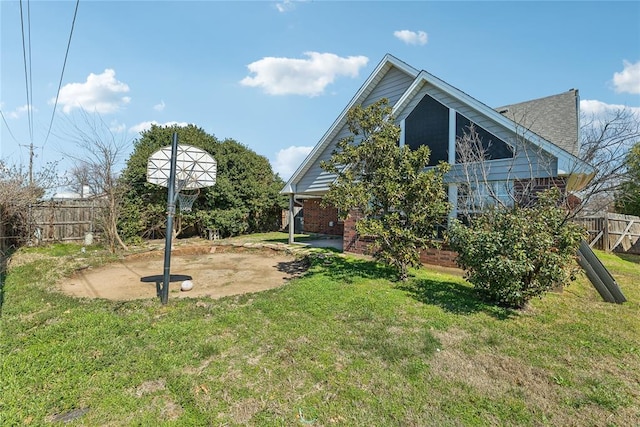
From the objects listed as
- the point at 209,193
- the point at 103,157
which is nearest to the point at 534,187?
the point at 209,193

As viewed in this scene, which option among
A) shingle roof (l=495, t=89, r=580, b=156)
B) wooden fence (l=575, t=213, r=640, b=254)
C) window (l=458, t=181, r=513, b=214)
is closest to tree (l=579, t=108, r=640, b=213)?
shingle roof (l=495, t=89, r=580, b=156)

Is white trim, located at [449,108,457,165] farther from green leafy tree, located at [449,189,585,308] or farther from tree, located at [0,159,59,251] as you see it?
tree, located at [0,159,59,251]

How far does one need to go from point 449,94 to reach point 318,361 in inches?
316

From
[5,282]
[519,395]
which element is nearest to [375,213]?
[519,395]

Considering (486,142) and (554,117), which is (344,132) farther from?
(554,117)

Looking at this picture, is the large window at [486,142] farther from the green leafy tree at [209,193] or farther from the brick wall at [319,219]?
the green leafy tree at [209,193]

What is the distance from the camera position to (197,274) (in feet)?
28.6

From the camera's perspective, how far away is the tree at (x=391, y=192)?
6.81 m

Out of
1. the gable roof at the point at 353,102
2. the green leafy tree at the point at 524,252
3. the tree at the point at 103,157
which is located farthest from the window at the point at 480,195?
the tree at the point at 103,157

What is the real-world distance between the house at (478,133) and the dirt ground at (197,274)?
3.21 metres

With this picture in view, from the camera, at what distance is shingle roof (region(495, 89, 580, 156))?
8680 mm

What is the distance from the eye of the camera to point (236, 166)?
17.5 metres

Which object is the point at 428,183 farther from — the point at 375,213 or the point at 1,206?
the point at 1,206

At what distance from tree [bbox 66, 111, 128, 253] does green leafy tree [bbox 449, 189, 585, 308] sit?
12.6m
